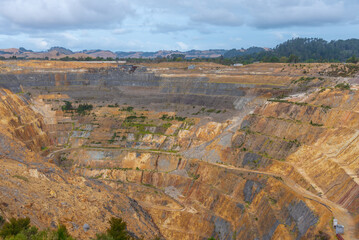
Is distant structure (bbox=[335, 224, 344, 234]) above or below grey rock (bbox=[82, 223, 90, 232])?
above

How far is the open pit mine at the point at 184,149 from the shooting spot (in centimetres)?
3538

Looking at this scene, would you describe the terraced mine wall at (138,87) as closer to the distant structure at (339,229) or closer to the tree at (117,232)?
the distant structure at (339,229)

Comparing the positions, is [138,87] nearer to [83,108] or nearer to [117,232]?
[83,108]

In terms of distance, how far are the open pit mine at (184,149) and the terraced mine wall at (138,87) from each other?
32cm

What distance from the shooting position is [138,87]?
88.1m

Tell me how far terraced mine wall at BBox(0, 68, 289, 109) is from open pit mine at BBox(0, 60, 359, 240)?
1.04 ft

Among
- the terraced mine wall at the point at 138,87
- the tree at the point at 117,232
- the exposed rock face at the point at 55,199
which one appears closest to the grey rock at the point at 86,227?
the exposed rock face at the point at 55,199

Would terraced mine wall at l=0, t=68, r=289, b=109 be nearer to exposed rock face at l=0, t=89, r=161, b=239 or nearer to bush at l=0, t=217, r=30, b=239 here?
exposed rock face at l=0, t=89, r=161, b=239

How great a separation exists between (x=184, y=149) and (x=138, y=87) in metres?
31.9

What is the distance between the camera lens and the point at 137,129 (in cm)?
6956

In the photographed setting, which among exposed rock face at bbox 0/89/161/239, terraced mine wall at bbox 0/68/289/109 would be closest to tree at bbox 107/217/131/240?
exposed rock face at bbox 0/89/161/239

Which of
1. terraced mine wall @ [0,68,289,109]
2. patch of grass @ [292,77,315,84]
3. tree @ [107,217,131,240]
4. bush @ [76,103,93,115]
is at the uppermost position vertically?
patch of grass @ [292,77,315,84]

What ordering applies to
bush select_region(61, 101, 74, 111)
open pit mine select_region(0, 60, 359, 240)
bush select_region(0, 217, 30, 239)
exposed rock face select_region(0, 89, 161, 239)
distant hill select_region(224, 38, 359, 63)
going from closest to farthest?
bush select_region(0, 217, 30, 239) < exposed rock face select_region(0, 89, 161, 239) < open pit mine select_region(0, 60, 359, 240) < bush select_region(61, 101, 74, 111) < distant hill select_region(224, 38, 359, 63)

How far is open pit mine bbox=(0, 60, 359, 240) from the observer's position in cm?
3538
